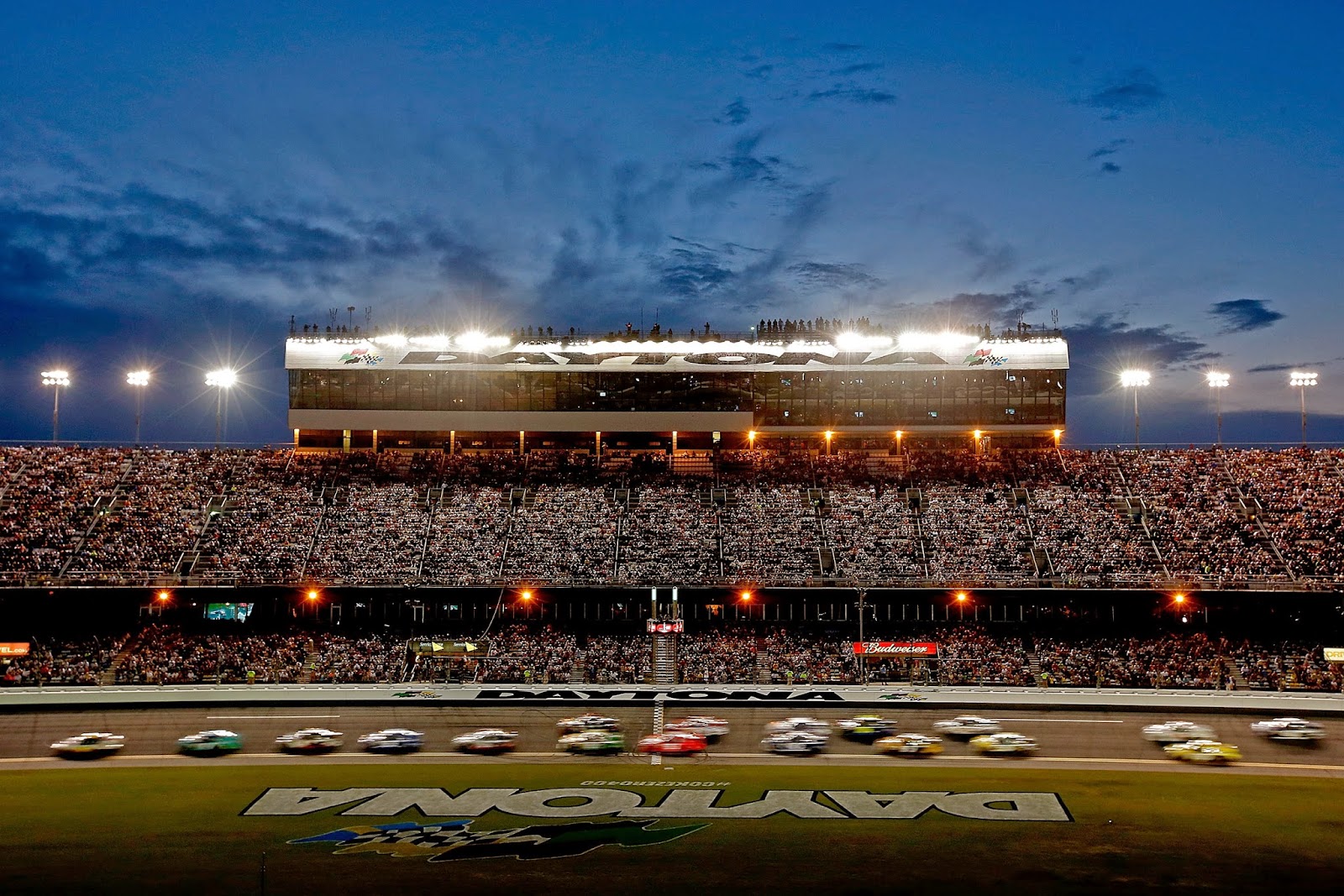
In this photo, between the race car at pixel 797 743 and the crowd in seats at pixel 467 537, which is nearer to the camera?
the race car at pixel 797 743

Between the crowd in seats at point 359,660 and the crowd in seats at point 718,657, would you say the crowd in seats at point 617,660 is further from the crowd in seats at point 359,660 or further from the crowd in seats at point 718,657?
the crowd in seats at point 359,660

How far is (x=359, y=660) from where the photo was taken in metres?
67.2

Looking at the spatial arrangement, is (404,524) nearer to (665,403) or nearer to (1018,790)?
(665,403)

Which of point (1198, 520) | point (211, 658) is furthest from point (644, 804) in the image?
point (1198, 520)

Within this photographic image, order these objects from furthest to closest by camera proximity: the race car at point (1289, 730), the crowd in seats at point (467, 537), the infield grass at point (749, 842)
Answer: the crowd in seats at point (467, 537), the race car at point (1289, 730), the infield grass at point (749, 842)

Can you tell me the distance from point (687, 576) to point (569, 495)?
15.4 m

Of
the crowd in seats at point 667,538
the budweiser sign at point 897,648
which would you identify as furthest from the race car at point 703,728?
the crowd in seats at point 667,538

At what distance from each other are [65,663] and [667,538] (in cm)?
4007

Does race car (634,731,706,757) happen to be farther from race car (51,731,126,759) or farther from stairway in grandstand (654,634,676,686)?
race car (51,731,126,759)

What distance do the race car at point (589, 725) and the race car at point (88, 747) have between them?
20913 mm

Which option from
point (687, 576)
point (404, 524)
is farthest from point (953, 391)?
point (404, 524)

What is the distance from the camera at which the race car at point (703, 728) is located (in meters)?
50.1

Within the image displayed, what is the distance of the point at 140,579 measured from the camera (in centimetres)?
7012

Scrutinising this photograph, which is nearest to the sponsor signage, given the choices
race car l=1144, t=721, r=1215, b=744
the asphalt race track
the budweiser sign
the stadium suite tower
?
the asphalt race track
